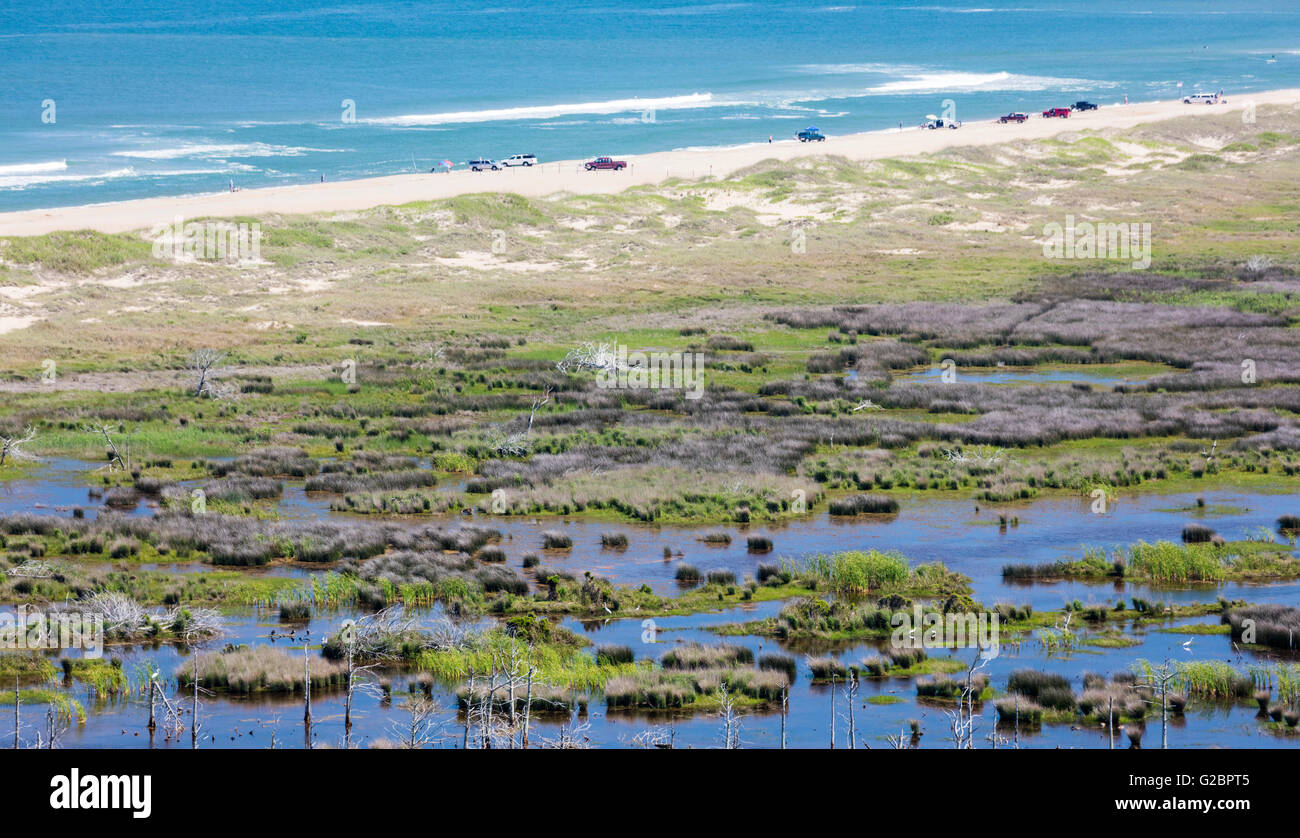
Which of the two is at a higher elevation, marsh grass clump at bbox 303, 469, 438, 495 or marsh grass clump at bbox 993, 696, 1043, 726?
marsh grass clump at bbox 303, 469, 438, 495

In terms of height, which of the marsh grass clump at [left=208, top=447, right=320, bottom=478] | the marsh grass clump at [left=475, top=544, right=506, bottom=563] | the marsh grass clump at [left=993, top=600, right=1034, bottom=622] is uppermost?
the marsh grass clump at [left=208, top=447, right=320, bottom=478]

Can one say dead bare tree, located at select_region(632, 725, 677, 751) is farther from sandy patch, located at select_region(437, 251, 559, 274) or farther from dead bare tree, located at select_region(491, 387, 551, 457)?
sandy patch, located at select_region(437, 251, 559, 274)

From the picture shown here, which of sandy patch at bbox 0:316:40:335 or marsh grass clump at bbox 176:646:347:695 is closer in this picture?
marsh grass clump at bbox 176:646:347:695

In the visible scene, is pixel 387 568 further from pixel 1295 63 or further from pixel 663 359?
pixel 1295 63

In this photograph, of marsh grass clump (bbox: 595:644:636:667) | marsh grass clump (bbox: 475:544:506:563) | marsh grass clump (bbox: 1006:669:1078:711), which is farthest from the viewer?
marsh grass clump (bbox: 475:544:506:563)

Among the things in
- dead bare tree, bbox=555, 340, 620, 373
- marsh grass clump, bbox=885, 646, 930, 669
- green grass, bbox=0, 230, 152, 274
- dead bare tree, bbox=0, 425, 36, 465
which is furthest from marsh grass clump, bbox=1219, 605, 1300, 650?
green grass, bbox=0, 230, 152, 274

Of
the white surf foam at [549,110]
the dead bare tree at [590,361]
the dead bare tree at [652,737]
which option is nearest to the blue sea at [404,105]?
the white surf foam at [549,110]

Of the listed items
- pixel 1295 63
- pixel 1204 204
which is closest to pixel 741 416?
pixel 1204 204

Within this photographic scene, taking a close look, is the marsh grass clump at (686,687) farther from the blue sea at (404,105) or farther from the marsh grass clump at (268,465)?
the blue sea at (404,105)
